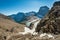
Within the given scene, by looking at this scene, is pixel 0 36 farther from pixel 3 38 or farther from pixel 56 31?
pixel 56 31

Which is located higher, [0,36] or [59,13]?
[59,13]

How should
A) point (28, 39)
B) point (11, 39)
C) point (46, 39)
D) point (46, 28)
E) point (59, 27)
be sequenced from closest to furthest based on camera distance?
point (46, 39) < point (28, 39) < point (11, 39) < point (59, 27) < point (46, 28)

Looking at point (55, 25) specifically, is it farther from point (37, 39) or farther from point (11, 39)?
point (11, 39)

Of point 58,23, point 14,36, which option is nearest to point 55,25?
point 58,23

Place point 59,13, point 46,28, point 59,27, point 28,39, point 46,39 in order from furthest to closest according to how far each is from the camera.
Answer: point 59,13, point 46,28, point 59,27, point 28,39, point 46,39

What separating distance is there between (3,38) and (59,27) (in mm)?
27658

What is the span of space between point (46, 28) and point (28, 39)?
1749cm

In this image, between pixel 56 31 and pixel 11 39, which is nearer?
pixel 11 39

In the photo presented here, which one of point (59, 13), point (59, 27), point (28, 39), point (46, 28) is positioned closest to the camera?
point (28, 39)

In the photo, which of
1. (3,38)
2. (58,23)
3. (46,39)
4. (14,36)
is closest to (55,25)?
(58,23)

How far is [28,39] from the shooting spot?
51.6 m

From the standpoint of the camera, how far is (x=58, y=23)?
6291 centimetres

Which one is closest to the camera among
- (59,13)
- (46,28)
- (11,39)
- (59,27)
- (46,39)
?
(46,39)

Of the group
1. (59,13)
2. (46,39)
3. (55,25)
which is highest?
(59,13)
